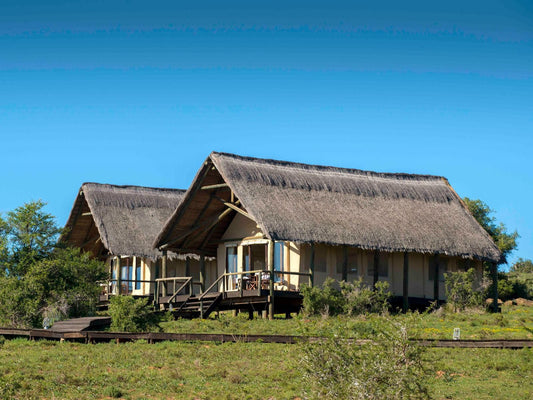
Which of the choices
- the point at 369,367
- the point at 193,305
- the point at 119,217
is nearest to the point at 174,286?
the point at 193,305

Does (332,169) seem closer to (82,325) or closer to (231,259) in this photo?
(231,259)

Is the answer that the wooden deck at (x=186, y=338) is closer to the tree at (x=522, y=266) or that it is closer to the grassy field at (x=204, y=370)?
the grassy field at (x=204, y=370)

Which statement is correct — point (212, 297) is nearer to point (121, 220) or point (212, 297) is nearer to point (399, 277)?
point (399, 277)

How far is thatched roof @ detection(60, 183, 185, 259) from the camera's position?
125 ft

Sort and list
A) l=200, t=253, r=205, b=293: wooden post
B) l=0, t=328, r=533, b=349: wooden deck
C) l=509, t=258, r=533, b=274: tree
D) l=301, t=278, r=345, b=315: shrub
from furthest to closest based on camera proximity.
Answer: l=509, t=258, r=533, b=274: tree, l=200, t=253, r=205, b=293: wooden post, l=301, t=278, r=345, b=315: shrub, l=0, t=328, r=533, b=349: wooden deck

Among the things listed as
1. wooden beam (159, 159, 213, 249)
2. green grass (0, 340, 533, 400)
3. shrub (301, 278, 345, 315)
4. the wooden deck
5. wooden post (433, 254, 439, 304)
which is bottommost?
green grass (0, 340, 533, 400)

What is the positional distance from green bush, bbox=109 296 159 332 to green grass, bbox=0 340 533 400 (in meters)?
3.30

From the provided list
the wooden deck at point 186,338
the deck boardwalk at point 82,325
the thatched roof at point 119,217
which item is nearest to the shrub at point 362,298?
the wooden deck at point 186,338

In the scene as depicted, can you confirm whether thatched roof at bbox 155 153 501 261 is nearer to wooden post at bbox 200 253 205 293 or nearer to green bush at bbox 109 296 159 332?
wooden post at bbox 200 253 205 293

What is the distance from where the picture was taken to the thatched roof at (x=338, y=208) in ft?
99.0

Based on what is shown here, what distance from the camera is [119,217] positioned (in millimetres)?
39344

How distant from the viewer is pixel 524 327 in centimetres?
2527

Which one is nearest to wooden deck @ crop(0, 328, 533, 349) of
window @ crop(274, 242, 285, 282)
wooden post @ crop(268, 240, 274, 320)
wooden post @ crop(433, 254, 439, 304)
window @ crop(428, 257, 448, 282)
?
wooden post @ crop(268, 240, 274, 320)

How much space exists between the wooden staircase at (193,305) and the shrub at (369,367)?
16.6m
